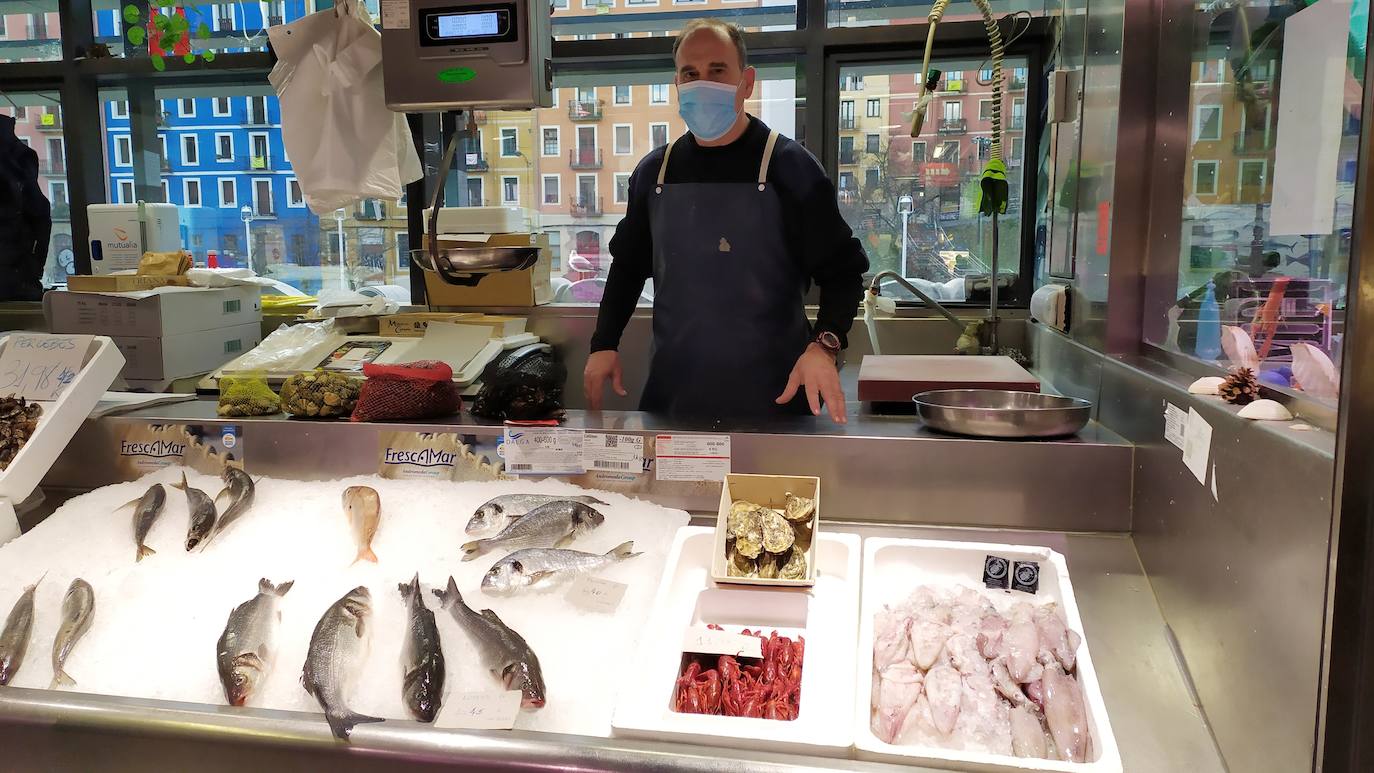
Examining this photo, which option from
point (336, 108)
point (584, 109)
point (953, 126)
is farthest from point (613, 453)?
point (584, 109)

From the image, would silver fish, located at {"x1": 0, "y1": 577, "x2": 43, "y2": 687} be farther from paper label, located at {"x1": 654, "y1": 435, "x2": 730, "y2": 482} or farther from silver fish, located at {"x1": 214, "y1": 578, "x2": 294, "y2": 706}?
paper label, located at {"x1": 654, "y1": 435, "x2": 730, "y2": 482}

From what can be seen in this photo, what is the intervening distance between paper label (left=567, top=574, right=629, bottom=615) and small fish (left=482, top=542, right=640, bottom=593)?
42 millimetres

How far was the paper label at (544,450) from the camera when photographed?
1819 millimetres

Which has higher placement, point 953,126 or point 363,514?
point 953,126

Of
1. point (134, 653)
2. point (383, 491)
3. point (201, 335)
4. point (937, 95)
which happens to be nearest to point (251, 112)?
point (201, 335)

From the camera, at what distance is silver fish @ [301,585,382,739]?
1.14 m

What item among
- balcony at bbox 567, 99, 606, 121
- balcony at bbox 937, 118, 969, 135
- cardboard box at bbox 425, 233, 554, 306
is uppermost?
balcony at bbox 567, 99, 606, 121

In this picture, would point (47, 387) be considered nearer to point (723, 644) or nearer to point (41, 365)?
point (41, 365)

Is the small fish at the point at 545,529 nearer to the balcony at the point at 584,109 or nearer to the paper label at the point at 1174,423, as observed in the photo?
the paper label at the point at 1174,423

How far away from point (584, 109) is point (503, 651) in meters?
3.68

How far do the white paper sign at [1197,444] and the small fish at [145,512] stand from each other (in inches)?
66.0

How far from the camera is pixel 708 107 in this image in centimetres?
238

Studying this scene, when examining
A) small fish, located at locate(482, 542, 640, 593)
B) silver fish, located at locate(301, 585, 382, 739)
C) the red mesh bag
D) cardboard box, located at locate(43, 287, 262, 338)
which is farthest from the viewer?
cardboard box, located at locate(43, 287, 262, 338)

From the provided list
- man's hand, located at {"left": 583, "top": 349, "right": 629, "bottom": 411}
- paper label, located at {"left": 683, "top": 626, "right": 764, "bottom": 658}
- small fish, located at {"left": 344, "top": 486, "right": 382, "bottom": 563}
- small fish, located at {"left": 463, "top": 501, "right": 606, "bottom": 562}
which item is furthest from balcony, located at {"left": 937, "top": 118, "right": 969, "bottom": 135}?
paper label, located at {"left": 683, "top": 626, "right": 764, "bottom": 658}
